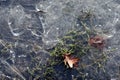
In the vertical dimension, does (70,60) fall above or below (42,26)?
below

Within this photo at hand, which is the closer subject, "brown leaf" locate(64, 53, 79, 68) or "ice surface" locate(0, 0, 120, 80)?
"brown leaf" locate(64, 53, 79, 68)

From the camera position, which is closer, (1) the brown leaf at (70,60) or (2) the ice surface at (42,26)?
(1) the brown leaf at (70,60)

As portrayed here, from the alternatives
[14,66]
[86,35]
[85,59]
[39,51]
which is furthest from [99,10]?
[14,66]

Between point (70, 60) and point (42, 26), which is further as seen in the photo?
point (42, 26)

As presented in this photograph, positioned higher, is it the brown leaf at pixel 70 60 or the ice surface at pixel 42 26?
the ice surface at pixel 42 26

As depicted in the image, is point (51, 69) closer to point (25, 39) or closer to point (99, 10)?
point (25, 39)
